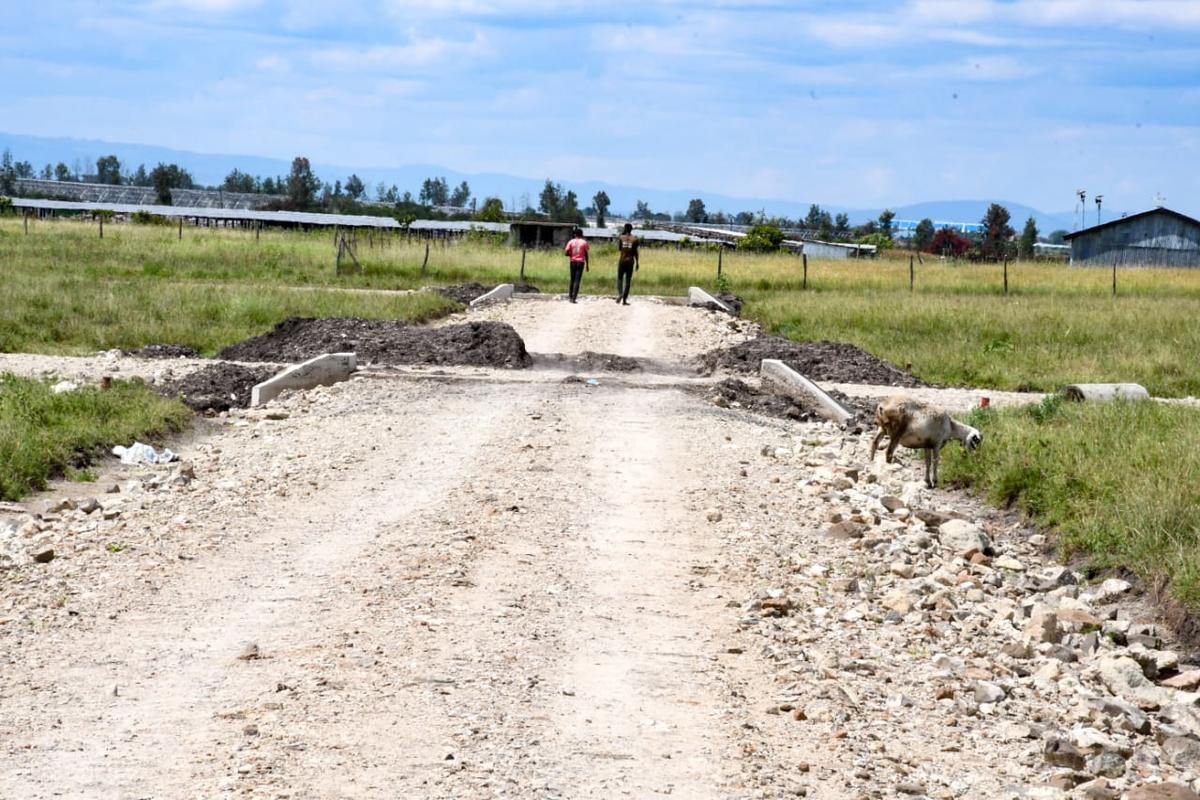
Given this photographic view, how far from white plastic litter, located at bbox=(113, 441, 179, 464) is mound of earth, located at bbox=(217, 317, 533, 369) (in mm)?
6152

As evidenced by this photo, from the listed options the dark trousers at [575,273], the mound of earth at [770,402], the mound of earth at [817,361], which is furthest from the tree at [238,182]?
the mound of earth at [770,402]

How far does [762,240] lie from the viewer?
76.6m

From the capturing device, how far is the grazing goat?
11914 mm

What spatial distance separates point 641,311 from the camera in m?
29.5

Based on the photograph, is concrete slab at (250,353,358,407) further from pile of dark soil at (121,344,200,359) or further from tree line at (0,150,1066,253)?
tree line at (0,150,1066,253)

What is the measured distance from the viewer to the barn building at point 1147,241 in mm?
68000

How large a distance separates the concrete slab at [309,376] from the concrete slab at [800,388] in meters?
5.53

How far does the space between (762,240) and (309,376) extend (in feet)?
202

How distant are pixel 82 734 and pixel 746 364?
15.1 m

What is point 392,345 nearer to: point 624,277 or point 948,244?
point 624,277

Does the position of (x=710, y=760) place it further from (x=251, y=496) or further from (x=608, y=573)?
(x=251, y=496)

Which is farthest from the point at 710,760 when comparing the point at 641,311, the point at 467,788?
the point at 641,311

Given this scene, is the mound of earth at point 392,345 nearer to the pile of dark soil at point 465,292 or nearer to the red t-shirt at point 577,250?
the red t-shirt at point 577,250

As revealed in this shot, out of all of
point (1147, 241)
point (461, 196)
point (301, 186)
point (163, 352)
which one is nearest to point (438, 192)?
point (461, 196)
